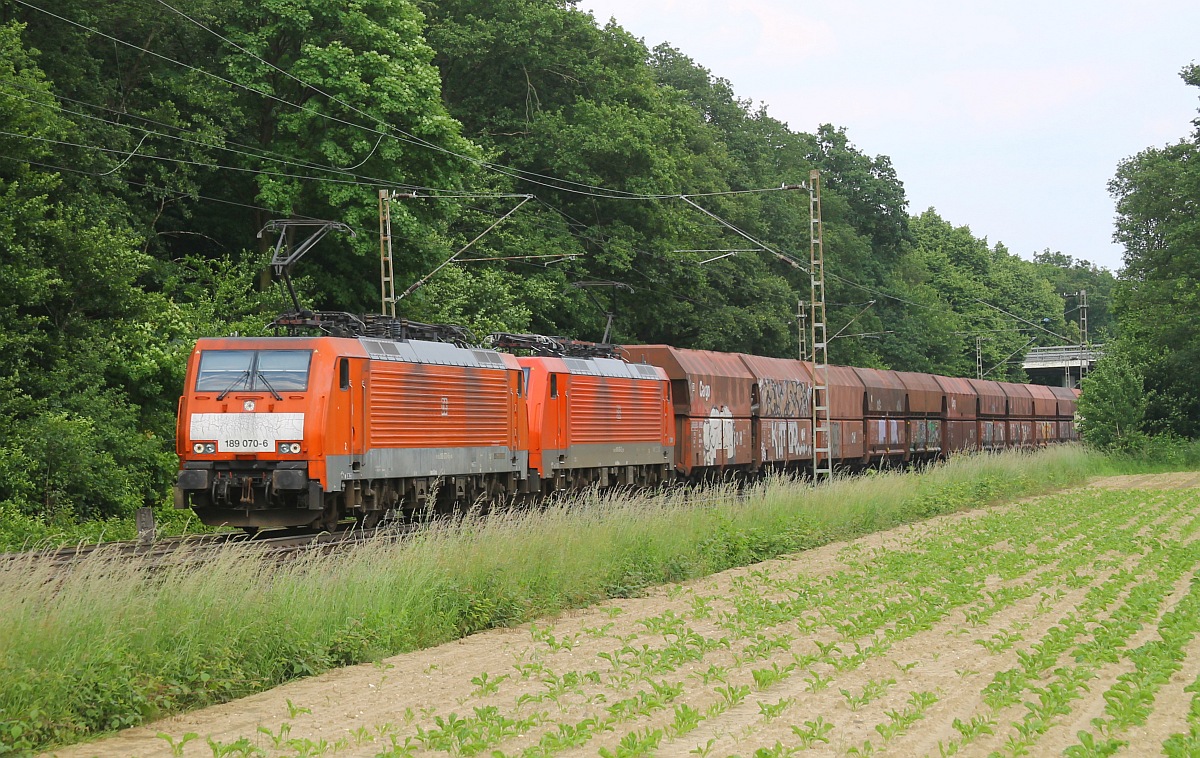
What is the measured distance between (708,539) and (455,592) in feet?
21.5

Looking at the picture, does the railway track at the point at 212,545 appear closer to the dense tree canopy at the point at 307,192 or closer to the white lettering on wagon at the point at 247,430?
the white lettering on wagon at the point at 247,430

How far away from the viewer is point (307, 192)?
36.1 m

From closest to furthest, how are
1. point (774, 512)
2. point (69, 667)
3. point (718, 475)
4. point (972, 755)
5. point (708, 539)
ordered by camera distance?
1. point (972, 755)
2. point (69, 667)
3. point (708, 539)
4. point (774, 512)
5. point (718, 475)

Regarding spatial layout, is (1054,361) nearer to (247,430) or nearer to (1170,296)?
(1170,296)

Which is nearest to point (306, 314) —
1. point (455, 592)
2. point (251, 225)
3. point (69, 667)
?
point (455, 592)

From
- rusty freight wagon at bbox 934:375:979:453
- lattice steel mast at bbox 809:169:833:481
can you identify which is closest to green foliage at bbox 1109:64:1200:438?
rusty freight wagon at bbox 934:375:979:453

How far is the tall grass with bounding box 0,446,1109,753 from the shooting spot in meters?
9.16

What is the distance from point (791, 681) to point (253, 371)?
1180cm

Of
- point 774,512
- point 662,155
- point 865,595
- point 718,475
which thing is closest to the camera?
point 865,595

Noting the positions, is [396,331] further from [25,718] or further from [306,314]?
[25,718]

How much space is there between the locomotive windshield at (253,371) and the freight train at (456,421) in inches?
0.8

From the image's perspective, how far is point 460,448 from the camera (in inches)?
938

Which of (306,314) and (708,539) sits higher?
(306,314)

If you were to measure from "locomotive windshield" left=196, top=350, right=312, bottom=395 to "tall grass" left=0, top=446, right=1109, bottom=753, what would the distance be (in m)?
4.49
